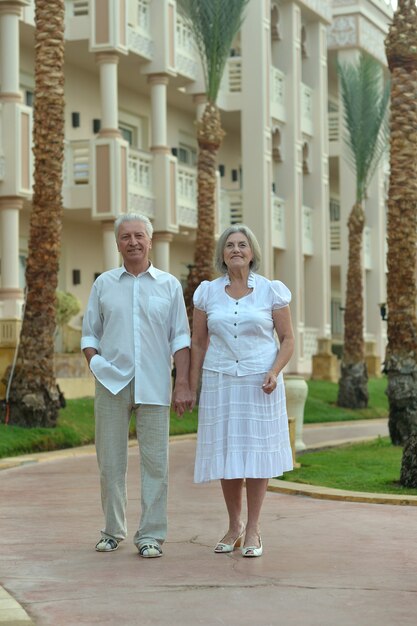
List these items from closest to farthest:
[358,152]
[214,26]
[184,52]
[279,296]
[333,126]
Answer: [279,296]
[214,26]
[184,52]
[358,152]
[333,126]

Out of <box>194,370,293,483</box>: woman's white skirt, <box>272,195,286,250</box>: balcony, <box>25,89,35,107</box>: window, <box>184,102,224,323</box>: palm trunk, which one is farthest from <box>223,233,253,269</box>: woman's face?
<box>272,195,286,250</box>: balcony

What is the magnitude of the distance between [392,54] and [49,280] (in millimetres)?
5939

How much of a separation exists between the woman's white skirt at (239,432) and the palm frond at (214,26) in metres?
19.0

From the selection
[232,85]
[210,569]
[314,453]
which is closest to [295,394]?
[314,453]

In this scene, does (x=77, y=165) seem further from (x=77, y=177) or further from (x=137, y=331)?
(x=137, y=331)

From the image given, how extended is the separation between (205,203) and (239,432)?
724 inches

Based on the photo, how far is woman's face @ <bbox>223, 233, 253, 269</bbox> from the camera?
8.30 metres

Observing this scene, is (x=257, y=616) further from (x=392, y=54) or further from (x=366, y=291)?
(x=366, y=291)

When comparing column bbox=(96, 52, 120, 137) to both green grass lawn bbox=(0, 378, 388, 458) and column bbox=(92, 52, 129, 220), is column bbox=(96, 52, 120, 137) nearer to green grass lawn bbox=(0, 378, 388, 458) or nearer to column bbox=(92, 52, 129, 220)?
column bbox=(92, 52, 129, 220)

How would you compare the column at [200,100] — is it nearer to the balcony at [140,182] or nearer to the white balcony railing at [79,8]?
the balcony at [140,182]

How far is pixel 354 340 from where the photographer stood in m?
31.9

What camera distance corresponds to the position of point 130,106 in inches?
1315

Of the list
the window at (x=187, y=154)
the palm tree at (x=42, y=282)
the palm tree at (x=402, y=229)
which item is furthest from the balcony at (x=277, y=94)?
the palm tree at (x=42, y=282)

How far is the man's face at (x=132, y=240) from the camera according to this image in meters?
8.27
